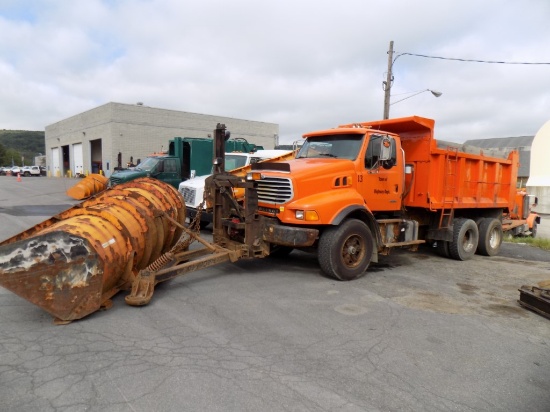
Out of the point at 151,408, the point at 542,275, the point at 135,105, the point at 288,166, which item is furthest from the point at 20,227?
the point at 135,105

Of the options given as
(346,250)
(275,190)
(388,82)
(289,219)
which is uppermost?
(388,82)

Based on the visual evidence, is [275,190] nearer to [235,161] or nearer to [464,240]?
[464,240]

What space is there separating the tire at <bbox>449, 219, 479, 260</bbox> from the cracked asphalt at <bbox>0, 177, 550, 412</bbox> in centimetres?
249

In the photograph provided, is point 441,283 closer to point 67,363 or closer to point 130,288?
point 130,288

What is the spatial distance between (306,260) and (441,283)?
2.62 meters

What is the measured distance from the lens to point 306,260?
825cm

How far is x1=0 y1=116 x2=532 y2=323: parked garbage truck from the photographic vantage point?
4.43 meters

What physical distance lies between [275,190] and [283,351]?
316 cm

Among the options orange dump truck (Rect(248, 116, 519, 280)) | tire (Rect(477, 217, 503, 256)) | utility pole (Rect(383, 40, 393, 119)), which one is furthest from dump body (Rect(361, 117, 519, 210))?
utility pole (Rect(383, 40, 393, 119))

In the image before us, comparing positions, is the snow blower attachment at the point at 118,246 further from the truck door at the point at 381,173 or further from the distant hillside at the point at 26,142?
the distant hillside at the point at 26,142

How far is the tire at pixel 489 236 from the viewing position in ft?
31.8

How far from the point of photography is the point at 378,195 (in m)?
7.41

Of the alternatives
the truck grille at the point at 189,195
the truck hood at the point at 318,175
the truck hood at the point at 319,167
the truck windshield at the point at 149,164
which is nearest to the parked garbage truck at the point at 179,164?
the truck windshield at the point at 149,164

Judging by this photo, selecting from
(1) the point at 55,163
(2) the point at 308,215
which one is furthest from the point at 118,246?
(1) the point at 55,163
